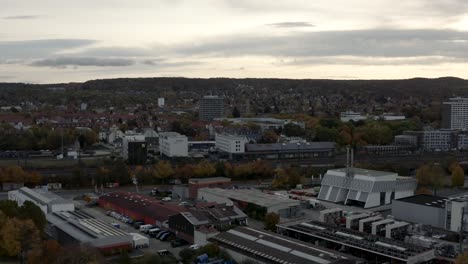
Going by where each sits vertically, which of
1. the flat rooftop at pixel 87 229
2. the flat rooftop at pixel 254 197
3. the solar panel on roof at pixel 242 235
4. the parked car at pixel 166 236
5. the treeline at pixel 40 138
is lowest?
the parked car at pixel 166 236

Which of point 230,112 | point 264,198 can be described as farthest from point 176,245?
point 230,112

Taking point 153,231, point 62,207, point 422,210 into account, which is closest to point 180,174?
point 62,207

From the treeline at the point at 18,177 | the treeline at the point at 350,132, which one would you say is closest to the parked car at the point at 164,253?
the treeline at the point at 18,177

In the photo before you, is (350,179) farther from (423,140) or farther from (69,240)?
(423,140)

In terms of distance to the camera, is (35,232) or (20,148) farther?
(20,148)

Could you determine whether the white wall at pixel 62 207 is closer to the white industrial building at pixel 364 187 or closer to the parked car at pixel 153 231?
the parked car at pixel 153 231

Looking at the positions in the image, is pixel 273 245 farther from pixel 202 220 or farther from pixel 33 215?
pixel 33 215

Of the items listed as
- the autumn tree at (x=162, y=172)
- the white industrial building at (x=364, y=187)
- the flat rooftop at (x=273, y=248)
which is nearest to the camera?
the flat rooftop at (x=273, y=248)
